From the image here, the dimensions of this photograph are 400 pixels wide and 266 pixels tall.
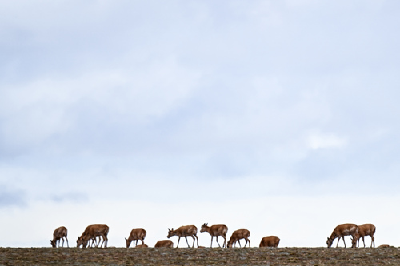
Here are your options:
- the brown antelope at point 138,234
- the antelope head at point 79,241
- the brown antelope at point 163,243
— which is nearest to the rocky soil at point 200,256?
the antelope head at point 79,241

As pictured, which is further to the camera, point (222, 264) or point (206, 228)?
point (206, 228)

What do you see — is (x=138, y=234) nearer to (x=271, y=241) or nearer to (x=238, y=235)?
(x=238, y=235)

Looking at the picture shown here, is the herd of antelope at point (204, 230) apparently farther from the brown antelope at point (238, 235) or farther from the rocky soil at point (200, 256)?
the rocky soil at point (200, 256)

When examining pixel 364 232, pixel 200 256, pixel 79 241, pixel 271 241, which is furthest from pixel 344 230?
pixel 79 241

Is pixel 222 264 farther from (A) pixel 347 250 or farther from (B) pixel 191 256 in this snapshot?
(A) pixel 347 250

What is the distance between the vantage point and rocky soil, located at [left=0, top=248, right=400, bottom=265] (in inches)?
1454

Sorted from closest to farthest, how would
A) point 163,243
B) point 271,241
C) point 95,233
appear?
point 95,233
point 271,241
point 163,243

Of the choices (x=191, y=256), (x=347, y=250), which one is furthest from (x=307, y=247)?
(x=191, y=256)

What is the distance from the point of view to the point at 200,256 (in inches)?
1558

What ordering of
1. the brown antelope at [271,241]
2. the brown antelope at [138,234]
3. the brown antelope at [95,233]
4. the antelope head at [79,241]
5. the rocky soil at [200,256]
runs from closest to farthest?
1. the rocky soil at [200,256]
2. the brown antelope at [95,233]
3. the antelope head at [79,241]
4. the brown antelope at [271,241]
5. the brown antelope at [138,234]

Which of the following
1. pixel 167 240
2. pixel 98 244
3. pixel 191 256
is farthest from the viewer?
pixel 167 240

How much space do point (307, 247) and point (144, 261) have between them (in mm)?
12966

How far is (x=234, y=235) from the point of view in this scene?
193 ft

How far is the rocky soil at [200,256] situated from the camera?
36938 millimetres
